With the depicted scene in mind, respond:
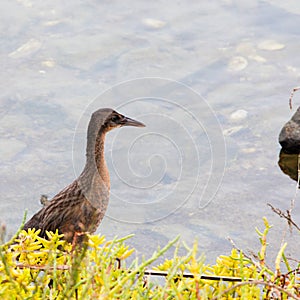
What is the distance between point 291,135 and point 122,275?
561 cm

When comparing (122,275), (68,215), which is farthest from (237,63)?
(122,275)

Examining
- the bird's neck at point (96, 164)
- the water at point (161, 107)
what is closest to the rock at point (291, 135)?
the water at point (161, 107)

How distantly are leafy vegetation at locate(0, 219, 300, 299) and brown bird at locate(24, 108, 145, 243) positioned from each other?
2.68 meters

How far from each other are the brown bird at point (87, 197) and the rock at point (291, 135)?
2.11 metres

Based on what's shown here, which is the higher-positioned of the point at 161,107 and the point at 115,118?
the point at 115,118

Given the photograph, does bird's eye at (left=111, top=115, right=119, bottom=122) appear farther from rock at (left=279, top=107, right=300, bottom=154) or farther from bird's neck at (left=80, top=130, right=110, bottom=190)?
rock at (left=279, top=107, right=300, bottom=154)


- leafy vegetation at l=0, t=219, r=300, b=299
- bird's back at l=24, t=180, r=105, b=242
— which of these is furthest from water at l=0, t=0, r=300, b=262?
leafy vegetation at l=0, t=219, r=300, b=299

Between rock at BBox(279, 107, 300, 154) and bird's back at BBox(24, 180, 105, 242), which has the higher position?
bird's back at BBox(24, 180, 105, 242)

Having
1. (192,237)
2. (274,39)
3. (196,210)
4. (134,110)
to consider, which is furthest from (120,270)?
(274,39)

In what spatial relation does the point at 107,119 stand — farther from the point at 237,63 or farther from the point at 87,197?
the point at 237,63

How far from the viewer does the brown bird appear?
19.1ft

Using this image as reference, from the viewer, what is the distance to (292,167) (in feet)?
25.7

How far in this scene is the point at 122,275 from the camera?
2.48 metres

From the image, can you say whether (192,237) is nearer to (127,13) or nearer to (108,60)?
(108,60)
